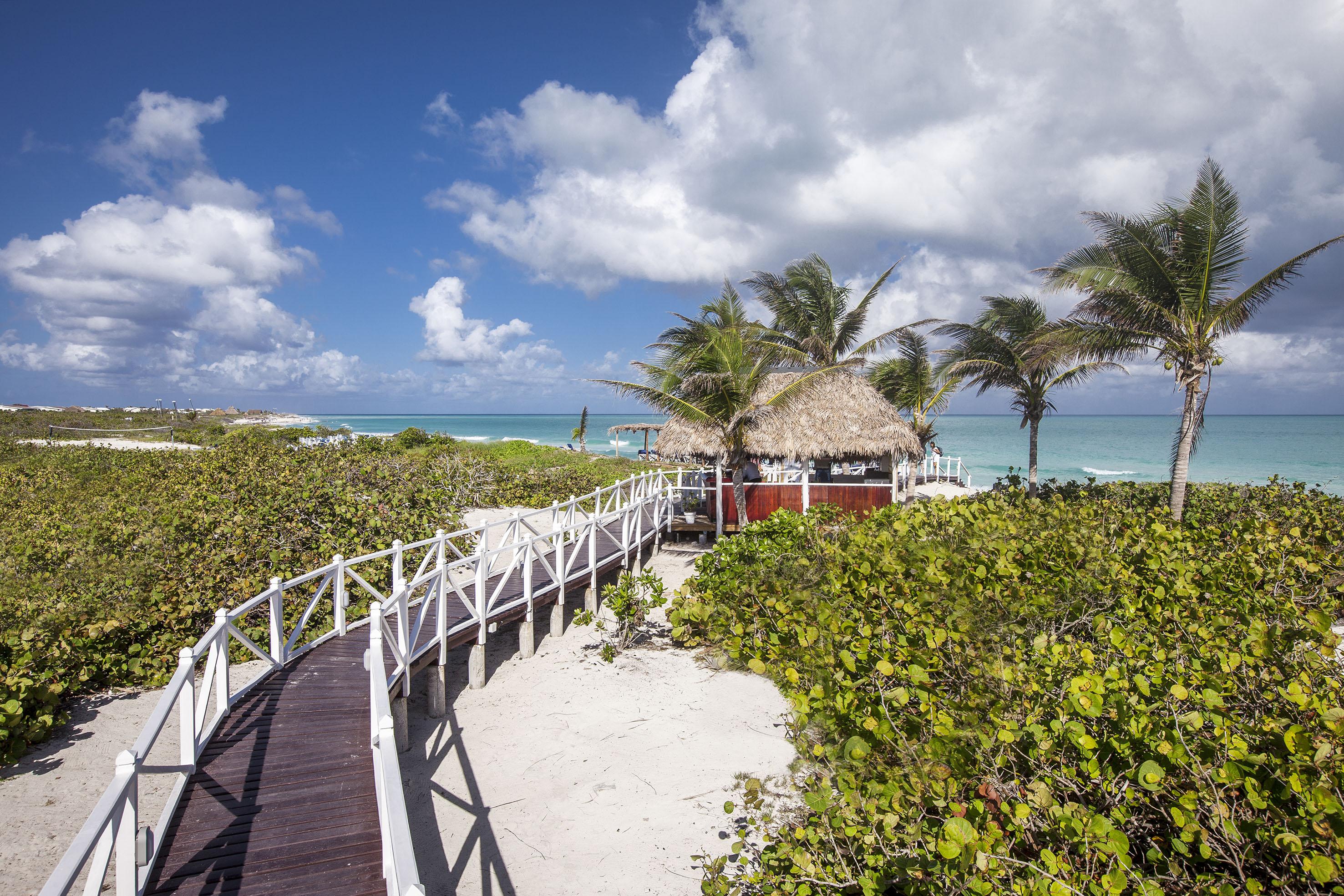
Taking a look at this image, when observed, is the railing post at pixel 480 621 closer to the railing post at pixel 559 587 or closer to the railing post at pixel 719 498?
the railing post at pixel 559 587

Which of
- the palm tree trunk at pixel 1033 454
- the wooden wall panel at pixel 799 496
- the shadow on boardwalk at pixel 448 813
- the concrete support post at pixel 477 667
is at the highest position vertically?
the palm tree trunk at pixel 1033 454

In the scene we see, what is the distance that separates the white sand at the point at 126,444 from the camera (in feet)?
73.0

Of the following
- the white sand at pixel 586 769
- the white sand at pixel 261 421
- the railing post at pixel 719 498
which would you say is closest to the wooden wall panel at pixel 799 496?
the railing post at pixel 719 498

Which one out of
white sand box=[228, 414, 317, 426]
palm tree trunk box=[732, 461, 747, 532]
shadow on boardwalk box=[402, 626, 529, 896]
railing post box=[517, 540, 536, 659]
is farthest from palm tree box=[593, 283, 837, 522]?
white sand box=[228, 414, 317, 426]

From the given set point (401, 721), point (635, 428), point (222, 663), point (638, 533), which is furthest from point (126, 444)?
point (222, 663)

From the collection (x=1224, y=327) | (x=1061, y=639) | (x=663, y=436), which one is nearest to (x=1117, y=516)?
(x=1061, y=639)

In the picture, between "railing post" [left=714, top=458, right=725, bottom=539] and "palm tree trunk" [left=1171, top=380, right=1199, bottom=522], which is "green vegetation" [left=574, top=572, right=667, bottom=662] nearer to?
"railing post" [left=714, top=458, right=725, bottom=539]

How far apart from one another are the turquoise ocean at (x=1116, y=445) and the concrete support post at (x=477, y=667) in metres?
17.7

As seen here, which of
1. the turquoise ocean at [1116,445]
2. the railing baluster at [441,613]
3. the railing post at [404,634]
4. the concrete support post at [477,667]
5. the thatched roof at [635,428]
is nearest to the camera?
the railing post at [404,634]

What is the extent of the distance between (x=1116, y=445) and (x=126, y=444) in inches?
3352

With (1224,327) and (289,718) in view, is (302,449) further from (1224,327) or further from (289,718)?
(1224,327)

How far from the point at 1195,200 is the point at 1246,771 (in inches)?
458

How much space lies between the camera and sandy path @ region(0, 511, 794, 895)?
4758 millimetres

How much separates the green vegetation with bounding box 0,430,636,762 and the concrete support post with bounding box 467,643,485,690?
158 centimetres
